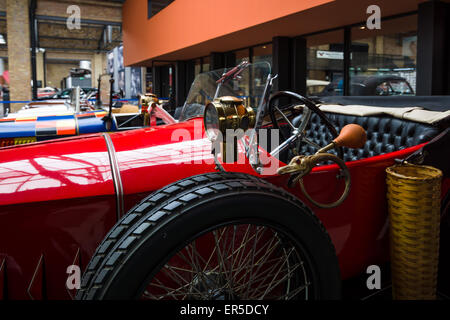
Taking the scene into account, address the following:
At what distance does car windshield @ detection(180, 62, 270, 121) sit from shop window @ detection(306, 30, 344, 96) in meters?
5.05

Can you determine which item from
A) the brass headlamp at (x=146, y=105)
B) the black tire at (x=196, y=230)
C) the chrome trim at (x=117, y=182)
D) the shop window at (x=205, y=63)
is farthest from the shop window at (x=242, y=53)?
the black tire at (x=196, y=230)

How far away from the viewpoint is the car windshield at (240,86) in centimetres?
170

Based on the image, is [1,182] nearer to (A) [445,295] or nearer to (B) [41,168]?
(B) [41,168]

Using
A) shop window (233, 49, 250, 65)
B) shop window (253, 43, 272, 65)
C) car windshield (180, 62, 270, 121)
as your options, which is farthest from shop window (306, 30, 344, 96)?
car windshield (180, 62, 270, 121)

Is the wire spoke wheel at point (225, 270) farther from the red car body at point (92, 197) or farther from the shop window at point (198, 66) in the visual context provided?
the shop window at point (198, 66)

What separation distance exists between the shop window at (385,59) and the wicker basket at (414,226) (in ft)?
14.8

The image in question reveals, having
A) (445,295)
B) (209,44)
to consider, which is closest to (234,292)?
(445,295)

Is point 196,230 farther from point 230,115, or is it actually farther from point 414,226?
point 414,226

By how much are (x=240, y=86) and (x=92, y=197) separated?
38.2 inches

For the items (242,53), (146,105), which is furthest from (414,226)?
(242,53)

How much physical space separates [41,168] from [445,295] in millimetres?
1751

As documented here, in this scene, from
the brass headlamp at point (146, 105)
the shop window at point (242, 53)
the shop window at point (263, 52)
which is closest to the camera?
the brass headlamp at point (146, 105)

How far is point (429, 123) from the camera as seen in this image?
1718mm

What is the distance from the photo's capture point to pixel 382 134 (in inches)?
83.9
